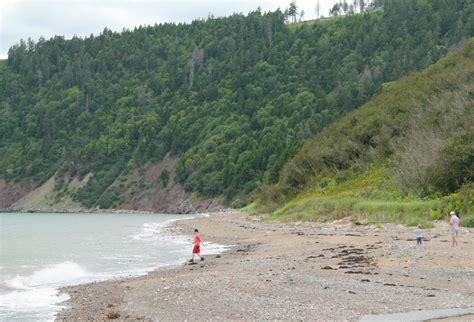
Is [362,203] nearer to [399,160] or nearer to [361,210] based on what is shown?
[361,210]

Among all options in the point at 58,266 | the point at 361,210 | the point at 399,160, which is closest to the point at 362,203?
the point at 361,210

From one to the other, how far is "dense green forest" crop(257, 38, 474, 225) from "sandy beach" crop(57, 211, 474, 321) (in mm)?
9989

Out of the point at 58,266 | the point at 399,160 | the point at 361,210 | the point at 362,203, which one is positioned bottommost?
the point at 58,266

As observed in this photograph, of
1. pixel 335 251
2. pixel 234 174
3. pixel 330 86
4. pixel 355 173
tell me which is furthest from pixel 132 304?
pixel 330 86

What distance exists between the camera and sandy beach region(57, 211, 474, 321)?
16.6m

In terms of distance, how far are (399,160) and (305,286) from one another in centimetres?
4025

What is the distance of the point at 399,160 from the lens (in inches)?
2285

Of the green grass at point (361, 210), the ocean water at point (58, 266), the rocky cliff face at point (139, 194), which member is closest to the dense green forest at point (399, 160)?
the green grass at point (361, 210)

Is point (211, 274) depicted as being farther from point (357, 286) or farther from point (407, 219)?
point (407, 219)

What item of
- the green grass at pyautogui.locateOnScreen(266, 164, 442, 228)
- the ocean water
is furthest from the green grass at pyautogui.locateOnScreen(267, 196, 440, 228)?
the ocean water

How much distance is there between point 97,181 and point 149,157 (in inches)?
703

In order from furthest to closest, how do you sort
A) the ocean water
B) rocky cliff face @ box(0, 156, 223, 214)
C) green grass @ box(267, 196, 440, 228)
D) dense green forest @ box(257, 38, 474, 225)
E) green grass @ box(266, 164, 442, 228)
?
rocky cliff face @ box(0, 156, 223, 214)
dense green forest @ box(257, 38, 474, 225)
green grass @ box(266, 164, 442, 228)
green grass @ box(267, 196, 440, 228)
the ocean water

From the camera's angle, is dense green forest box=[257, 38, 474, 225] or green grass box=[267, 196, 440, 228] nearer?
green grass box=[267, 196, 440, 228]

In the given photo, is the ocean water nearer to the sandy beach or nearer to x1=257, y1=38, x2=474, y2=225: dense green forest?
the sandy beach
